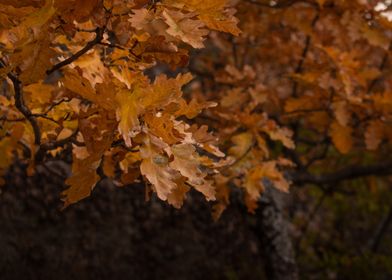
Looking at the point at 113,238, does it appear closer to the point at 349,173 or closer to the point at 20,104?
the point at 349,173

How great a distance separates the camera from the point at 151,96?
1.19 m

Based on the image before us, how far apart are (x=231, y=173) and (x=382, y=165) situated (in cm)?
124

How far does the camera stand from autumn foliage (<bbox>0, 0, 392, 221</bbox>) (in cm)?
116

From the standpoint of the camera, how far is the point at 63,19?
1174mm

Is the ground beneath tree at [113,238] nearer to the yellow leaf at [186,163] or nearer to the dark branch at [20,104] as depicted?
the dark branch at [20,104]

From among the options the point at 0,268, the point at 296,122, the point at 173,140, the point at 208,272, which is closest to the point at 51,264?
the point at 0,268

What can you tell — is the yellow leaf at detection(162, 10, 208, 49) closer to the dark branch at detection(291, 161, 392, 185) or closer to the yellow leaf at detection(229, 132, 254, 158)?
the yellow leaf at detection(229, 132, 254, 158)

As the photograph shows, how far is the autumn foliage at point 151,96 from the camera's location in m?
1.16

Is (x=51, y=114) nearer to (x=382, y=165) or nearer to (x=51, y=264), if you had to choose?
(x=382, y=165)

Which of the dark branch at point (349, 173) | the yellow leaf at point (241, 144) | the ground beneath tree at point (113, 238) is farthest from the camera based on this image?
the ground beneath tree at point (113, 238)

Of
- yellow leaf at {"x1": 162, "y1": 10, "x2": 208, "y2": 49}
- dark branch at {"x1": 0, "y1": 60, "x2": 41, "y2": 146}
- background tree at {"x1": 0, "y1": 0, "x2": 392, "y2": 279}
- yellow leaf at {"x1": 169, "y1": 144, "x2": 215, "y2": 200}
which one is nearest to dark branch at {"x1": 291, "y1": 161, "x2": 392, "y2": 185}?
background tree at {"x1": 0, "y1": 0, "x2": 392, "y2": 279}

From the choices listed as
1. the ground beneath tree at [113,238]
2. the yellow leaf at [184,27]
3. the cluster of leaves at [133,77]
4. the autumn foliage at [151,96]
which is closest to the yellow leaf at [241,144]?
the autumn foliage at [151,96]

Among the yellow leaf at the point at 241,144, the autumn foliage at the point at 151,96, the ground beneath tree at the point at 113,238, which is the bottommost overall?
the ground beneath tree at the point at 113,238

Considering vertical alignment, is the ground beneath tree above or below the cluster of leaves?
below
